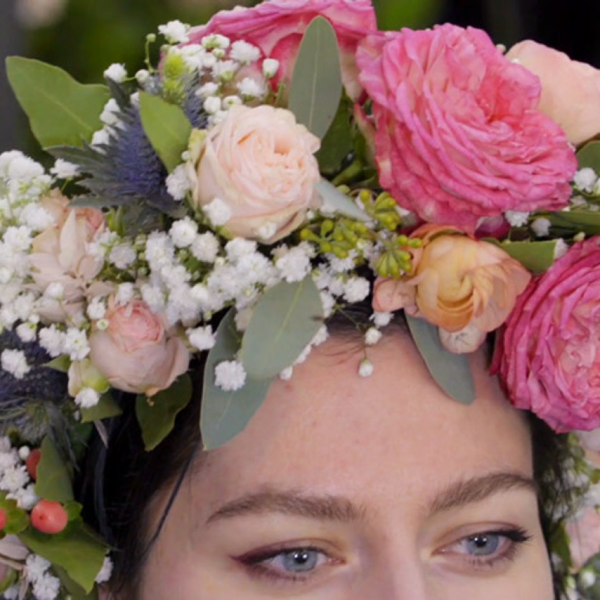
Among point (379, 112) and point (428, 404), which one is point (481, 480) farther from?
point (379, 112)

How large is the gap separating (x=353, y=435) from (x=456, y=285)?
204 mm

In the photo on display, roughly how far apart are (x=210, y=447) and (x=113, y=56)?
5.09ft

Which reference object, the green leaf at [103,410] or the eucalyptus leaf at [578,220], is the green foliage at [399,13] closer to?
the eucalyptus leaf at [578,220]

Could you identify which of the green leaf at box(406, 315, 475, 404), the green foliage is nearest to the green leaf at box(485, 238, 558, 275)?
the green leaf at box(406, 315, 475, 404)

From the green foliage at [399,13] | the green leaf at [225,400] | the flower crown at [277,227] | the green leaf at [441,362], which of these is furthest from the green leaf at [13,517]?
the green foliage at [399,13]

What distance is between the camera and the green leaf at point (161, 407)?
4.51ft

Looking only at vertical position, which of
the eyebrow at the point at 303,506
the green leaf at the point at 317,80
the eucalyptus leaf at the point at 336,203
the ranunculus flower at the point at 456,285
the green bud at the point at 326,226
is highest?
the green leaf at the point at 317,80

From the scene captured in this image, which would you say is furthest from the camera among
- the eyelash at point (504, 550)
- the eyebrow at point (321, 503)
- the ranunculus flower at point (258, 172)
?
the eyelash at point (504, 550)

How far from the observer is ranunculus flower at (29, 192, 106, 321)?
1.36m

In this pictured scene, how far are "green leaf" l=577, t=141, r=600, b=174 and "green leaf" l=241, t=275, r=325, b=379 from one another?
36cm

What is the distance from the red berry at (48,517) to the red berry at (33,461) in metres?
0.05

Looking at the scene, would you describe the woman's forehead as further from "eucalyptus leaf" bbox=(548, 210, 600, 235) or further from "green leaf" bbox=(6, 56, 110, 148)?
"green leaf" bbox=(6, 56, 110, 148)

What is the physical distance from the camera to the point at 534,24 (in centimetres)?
334

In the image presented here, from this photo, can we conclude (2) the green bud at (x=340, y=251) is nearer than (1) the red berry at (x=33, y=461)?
Yes
